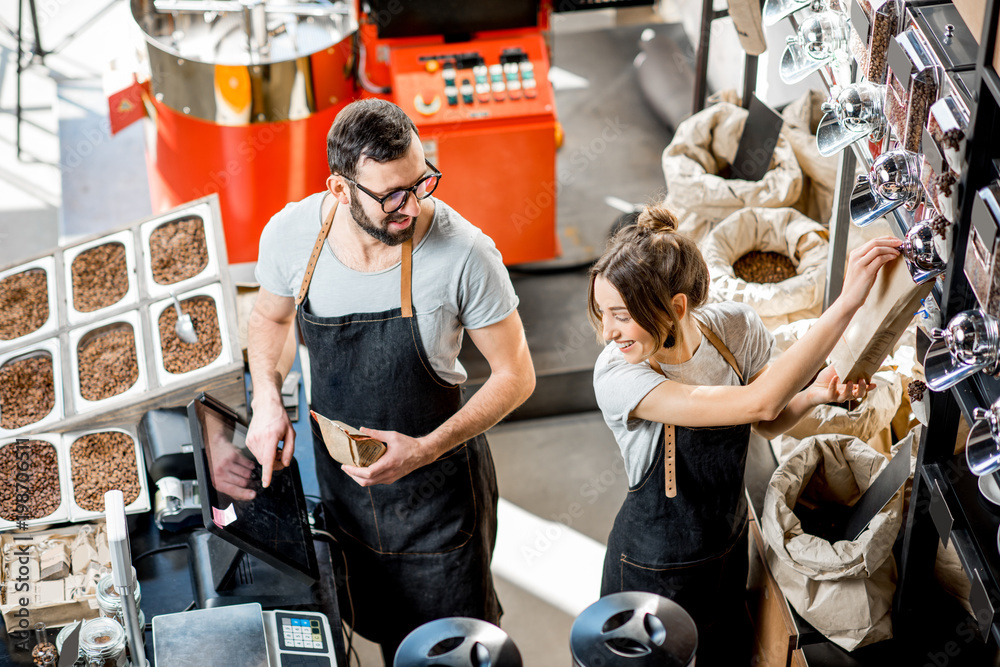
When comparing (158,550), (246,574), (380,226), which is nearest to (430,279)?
(380,226)

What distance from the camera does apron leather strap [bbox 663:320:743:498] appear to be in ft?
6.90

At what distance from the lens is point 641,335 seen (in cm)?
195

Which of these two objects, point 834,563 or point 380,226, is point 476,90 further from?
point 834,563

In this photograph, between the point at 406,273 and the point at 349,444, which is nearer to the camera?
the point at 349,444

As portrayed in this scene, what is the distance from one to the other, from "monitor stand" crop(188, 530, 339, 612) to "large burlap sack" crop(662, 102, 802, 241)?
1.75 metres

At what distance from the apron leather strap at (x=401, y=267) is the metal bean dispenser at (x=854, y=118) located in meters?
0.89

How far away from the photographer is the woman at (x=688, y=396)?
1885 mm

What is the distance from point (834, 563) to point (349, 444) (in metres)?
1.08

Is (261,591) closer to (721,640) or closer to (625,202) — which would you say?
(721,640)

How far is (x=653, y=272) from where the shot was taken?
1929mm

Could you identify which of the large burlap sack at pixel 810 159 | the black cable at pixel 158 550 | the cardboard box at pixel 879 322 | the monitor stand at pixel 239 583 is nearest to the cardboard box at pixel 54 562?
the black cable at pixel 158 550

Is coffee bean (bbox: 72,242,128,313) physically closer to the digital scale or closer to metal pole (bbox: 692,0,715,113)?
the digital scale

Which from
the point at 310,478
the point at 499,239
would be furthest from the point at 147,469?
the point at 499,239

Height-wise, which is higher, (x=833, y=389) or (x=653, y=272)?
(x=653, y=272)
